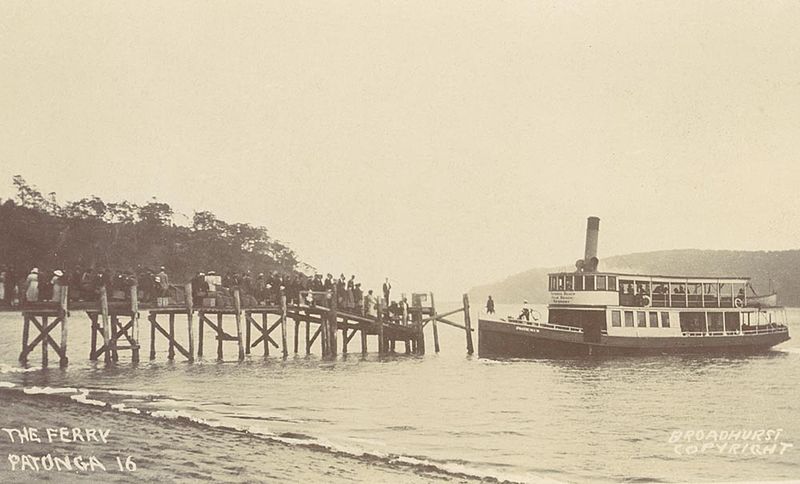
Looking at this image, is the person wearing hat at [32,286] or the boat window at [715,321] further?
the boat window at [715,321]

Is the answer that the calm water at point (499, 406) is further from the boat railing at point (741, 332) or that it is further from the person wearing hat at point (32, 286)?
the boat railing at point (741, 332)

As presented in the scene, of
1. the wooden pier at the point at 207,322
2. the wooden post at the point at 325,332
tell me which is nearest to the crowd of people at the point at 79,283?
the wooden pier at the point at 207,322

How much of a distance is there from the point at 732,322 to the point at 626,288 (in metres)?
5.15

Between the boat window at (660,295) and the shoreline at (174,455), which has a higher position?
the boat window at (660,295)

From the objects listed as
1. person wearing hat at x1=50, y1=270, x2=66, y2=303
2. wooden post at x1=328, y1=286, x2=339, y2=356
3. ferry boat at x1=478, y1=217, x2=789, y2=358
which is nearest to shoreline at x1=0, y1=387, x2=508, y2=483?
person wearing hat at x1=50, y1=270, x2=66, y2=303

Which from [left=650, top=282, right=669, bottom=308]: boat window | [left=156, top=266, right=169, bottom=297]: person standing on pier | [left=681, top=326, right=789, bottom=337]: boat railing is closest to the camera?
[left=156, top=266, right=169, bottom=297]: person standing on pier

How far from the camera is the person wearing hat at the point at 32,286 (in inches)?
688

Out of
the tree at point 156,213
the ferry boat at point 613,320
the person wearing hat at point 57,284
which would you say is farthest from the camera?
the ferry boat at point 613,320

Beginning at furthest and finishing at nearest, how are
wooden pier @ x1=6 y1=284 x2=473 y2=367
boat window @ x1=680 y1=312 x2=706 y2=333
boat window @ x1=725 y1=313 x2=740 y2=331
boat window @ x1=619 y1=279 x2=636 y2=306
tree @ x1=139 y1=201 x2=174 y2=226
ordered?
1. boat window @ x1=725 y1=313 x2=740 y2=331
2. boat window @ x1=680 y1=312 x2=706 y2=333
3. boat window @ x1=619 y1=279 x2=636 y2=306
4. wooden pier @ x1=6 y1=284 x2=473 y2=367
5. tree @ x1=139 y1=201 x2=174 y2=226

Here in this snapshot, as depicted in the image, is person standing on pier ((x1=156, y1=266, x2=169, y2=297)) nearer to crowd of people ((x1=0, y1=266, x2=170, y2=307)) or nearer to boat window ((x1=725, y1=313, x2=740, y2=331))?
crowd of people ((x1=0, y1=266, x2=170, y2=307))

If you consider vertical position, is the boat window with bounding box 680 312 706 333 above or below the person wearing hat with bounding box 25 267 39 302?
below

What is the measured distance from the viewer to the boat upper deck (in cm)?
2698

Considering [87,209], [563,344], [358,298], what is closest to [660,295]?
[563,344]

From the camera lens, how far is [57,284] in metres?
18.8
